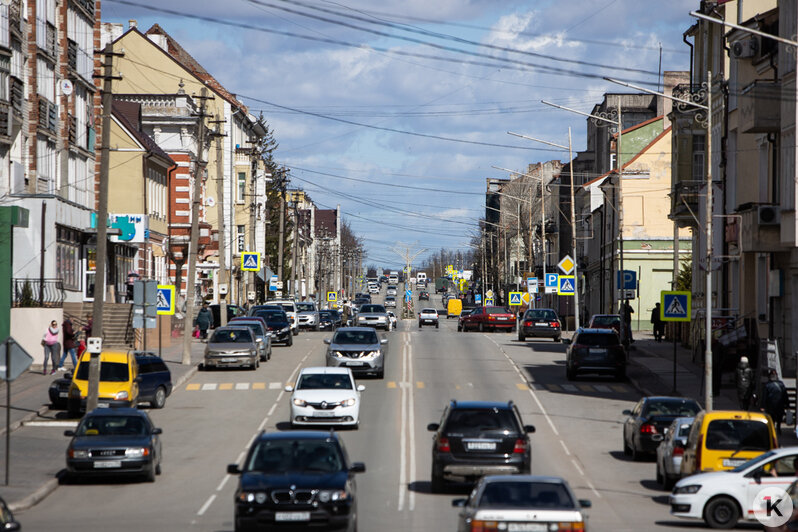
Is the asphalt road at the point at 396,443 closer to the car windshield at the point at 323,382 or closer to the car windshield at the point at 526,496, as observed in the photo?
the car windshield at the point at 323,382

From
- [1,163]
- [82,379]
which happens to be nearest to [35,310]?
[1,163]

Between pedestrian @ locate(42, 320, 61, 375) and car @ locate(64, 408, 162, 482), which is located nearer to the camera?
car @ locate(64, 408, 162, 482)

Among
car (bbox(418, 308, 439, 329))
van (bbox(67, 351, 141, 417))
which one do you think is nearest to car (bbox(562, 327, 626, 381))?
van (bbox(67, 351, 141, 417))

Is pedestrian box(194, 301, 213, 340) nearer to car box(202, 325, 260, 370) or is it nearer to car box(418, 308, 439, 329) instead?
car box(202, 325, 260, 370)

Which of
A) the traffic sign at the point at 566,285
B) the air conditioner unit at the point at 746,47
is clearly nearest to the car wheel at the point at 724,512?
the air conditioner unit at the point at 746,47

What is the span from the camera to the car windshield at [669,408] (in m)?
25.4

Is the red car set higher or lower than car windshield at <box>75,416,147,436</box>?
higher

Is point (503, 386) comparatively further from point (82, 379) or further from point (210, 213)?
point (210, 213)

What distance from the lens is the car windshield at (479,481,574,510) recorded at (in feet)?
44.9

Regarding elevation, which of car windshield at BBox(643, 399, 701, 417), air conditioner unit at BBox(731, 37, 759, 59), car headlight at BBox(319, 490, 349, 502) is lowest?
car headlight at BBox(319, 490, 349, 502)

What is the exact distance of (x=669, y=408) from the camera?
25.6 m

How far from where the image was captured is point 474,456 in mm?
19969

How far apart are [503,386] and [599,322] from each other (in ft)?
45.0

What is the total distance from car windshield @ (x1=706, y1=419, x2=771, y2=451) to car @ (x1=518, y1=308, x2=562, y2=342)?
38.1 metres
